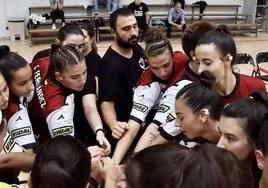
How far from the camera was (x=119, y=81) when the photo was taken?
240 cm

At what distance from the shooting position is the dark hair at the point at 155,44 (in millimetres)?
2074

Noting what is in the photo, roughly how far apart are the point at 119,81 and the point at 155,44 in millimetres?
436

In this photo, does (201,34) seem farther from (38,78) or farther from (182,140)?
(38,78)

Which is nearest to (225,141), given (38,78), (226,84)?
(226,84)

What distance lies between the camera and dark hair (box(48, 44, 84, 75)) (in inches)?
77.7

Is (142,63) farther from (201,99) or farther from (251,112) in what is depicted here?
(251,112)

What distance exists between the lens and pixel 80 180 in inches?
49.6

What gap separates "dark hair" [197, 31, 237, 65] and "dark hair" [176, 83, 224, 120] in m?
0.34

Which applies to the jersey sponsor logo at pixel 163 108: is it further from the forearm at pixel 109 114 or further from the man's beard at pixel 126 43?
the man's beard at pixel 126 43

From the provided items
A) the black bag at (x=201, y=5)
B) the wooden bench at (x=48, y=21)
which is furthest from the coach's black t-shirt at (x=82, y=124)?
the black bag at (x=201, y=5)

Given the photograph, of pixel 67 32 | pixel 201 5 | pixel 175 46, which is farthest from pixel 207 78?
pixel 201 5

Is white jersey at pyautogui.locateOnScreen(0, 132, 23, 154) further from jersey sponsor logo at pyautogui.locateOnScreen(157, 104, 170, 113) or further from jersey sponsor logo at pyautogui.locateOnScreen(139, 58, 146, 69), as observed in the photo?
jersey sponsor logo at pyautogui.locateOnScreen(139, 58, 146, 69)

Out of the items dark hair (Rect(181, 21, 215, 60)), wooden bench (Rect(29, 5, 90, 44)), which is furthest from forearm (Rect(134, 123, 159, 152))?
wooden bench (Rect(29, 5, 90, 44))

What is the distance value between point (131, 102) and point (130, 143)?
0.40m
